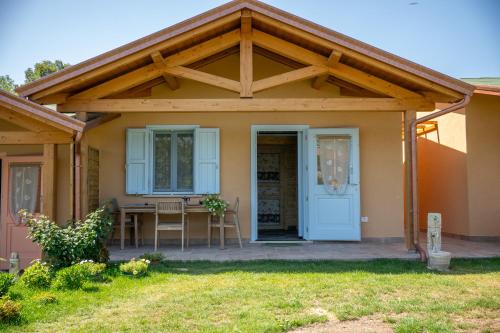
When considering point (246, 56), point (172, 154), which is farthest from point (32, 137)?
point (246, 56)

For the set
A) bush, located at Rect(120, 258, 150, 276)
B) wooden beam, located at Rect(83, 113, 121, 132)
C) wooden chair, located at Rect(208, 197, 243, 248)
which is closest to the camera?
bush, located at Rect(120, 258, 150, 276)

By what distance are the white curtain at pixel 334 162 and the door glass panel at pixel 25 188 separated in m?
4.58

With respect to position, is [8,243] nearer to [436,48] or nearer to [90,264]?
[90,264]

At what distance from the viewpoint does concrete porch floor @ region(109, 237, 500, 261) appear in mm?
6645

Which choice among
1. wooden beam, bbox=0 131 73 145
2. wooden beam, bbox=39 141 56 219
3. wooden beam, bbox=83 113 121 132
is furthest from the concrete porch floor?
wooden beam, bbox=83 113 121 132

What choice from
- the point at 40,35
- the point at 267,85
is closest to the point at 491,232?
the point at 267,85

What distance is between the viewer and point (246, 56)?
6598mm

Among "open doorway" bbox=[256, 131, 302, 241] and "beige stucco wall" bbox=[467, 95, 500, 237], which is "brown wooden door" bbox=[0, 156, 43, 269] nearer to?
"open doorway" bbox=[256, 131, 302, 241]

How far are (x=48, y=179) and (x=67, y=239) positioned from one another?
0.99 meters

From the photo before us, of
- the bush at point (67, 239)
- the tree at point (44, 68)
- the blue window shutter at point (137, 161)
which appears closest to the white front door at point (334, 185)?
the blue window shutter at point (137, 161)

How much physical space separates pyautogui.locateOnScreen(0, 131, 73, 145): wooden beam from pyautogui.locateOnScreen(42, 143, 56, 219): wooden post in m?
0.09

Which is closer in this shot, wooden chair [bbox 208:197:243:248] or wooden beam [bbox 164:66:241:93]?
wooden beam [bbox 164:66:241:93]

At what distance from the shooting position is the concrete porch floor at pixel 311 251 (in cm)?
664

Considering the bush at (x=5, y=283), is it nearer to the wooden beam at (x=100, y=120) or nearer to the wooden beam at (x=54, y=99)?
the wooden beam at (x=100, y=120)
